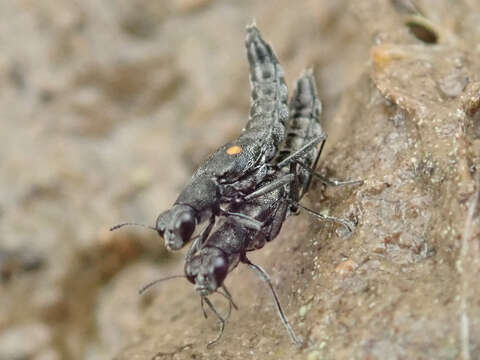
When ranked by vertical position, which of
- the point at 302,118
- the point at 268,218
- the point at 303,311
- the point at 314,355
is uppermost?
the point at 302,118

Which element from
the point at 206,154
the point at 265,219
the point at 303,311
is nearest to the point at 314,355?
the point at 303,311

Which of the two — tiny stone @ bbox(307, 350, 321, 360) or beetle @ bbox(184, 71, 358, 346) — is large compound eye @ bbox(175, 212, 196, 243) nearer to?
beetle @ bbox(184, 71, 358, 346)

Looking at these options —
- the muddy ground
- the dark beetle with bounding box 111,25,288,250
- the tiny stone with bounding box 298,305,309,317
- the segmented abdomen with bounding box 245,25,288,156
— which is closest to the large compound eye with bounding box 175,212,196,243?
the dark beetle with bounding box 111,25,288,250

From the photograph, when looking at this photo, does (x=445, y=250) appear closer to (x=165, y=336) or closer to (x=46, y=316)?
(x=165, y=336)

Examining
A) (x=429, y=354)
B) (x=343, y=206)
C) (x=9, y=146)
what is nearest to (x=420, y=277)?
(x=429, y=354)

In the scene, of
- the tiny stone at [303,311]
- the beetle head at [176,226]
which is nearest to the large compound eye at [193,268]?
the beetle head at [176,226]

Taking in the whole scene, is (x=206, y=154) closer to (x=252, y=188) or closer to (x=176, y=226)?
(x=252, y=188)

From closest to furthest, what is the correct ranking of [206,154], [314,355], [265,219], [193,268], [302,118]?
[314,355] → [193,268] → [265,219] → [302,118] → [206,154]
